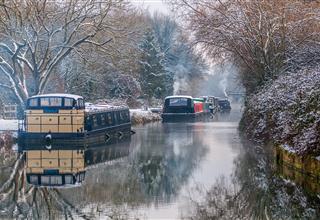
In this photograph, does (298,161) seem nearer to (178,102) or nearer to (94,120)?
(94,120)

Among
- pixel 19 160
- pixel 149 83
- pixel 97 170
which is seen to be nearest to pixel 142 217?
pixel 97 170

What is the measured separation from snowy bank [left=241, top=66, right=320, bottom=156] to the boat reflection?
6015 mm

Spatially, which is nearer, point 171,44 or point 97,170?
point 97,170

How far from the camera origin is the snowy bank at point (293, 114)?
16.6 metres

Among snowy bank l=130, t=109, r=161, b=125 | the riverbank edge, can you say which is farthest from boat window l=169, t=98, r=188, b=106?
the riverbank edge

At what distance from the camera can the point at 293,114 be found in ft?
64.6

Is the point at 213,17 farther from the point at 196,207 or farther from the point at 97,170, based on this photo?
the point at 196,207

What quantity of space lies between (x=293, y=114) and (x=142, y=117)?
100 feet

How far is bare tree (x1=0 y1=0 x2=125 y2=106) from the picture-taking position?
33031mm

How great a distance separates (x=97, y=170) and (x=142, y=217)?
7.62 meters

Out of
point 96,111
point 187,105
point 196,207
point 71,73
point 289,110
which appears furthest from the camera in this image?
point 187,105

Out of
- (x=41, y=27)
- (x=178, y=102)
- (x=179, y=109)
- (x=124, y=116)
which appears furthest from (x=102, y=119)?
(x=178, y=102)

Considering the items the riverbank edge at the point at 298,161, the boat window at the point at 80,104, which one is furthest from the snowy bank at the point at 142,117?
the riverbank edge at the point at 298,161

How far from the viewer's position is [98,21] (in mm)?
36031
